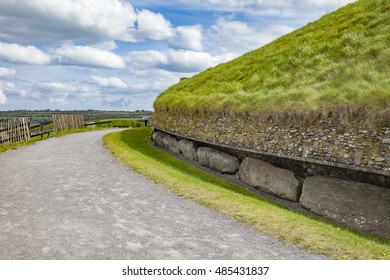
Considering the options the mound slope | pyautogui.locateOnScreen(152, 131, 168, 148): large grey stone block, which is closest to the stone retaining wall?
the mound slope

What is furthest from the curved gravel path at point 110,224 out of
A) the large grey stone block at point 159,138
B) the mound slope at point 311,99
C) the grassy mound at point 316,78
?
the large grey stone block at point 159,138

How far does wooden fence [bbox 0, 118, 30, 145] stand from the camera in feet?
84.3

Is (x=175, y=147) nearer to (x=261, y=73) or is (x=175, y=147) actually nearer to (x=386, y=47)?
(x=261, y=73)

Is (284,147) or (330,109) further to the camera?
(284,147)

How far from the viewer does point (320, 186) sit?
15.4 meters

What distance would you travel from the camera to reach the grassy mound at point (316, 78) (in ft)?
52.2

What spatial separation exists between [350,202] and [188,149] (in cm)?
1239

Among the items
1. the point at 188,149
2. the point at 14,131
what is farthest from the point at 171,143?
the point at 14,131

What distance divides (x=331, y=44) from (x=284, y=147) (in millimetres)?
11542

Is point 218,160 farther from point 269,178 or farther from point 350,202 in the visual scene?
point 350,202

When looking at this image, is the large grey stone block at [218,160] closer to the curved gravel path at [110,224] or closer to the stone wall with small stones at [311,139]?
the stone wall with small stones at [311,139]

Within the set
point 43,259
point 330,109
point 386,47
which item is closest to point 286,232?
point 43,259

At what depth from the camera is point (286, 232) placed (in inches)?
406

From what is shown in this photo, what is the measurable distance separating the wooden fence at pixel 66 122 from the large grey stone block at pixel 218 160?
66.7 ft
